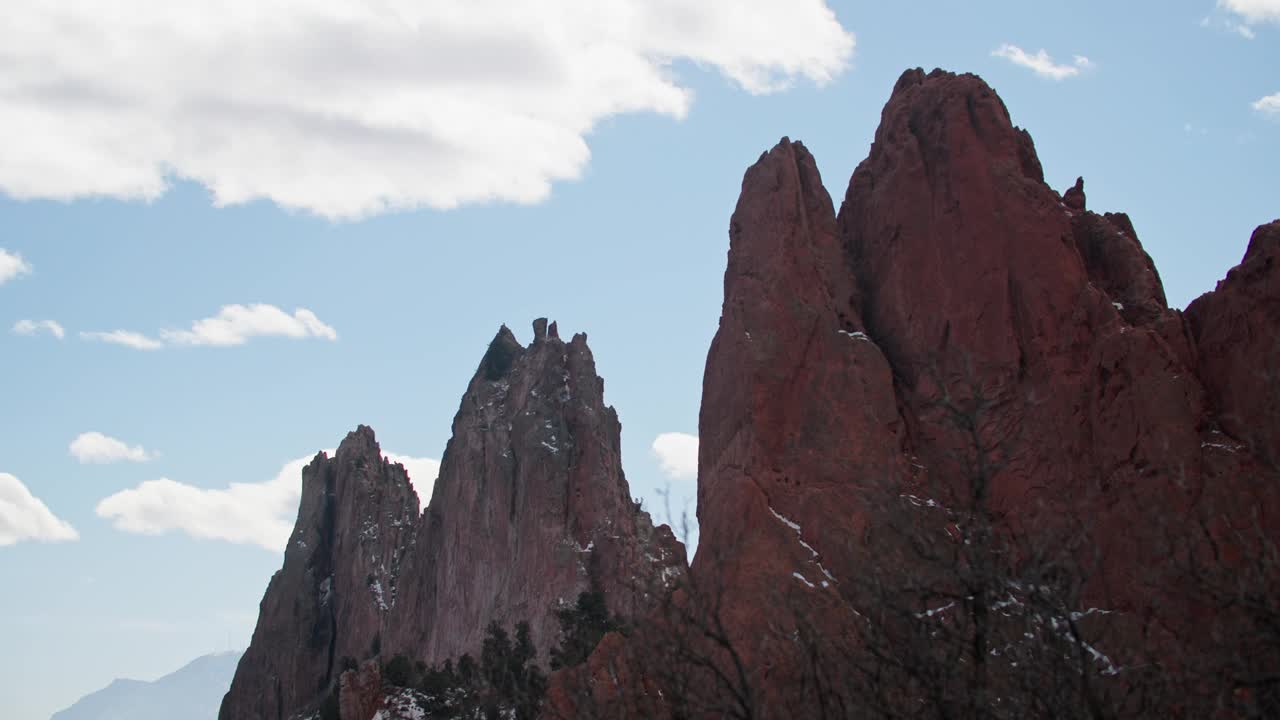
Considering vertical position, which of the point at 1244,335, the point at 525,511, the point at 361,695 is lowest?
the point at 361,695

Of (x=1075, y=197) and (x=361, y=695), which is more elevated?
(x=1075, y=197)

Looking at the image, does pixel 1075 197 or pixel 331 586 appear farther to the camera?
pixel 331 586

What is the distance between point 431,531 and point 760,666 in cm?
7530

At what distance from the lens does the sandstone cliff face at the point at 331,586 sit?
111812 mm

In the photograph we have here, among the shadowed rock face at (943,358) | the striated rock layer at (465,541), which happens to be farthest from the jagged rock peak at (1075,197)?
the striated rock layer at (465,541)

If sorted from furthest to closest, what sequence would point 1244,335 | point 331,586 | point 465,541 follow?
point 331,586
point 465,541
point 1244,335

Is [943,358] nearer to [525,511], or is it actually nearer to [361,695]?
[361,695]

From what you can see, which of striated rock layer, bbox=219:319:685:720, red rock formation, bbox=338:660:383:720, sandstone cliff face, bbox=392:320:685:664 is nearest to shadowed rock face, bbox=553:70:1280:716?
striated rock layer, bbox=219:319:685:720

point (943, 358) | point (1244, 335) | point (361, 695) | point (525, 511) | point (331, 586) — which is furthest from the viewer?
point (331, 586)

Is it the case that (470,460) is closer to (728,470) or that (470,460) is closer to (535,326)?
(535,326)

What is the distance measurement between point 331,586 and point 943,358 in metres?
89.3

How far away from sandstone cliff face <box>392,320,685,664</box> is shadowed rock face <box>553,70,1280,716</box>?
33920mm

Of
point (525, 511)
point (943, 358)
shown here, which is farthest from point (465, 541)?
point (943, 358)

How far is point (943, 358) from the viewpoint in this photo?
3859 cm
